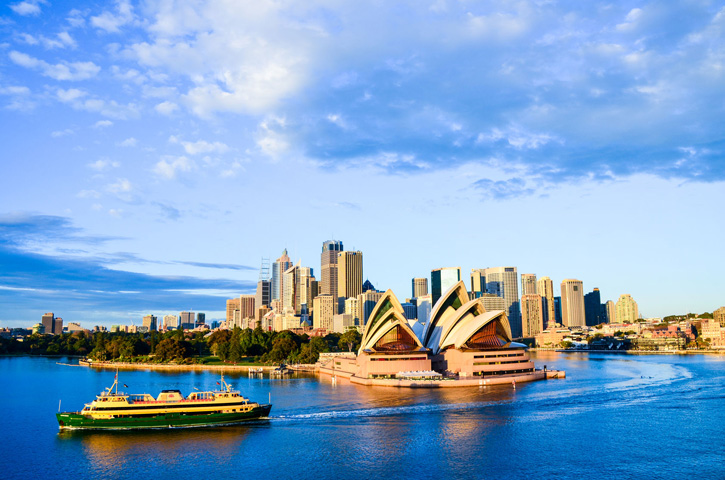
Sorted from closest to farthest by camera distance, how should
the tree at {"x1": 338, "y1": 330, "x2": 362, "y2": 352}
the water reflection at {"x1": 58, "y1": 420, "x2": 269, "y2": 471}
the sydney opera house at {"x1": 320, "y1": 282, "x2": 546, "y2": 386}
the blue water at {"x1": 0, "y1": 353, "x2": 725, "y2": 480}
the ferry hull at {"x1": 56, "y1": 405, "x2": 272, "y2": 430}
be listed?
the blue water at {"x1": 0, "y1": 353, "x2": 725, "y2": 480} < the water reflection at {"x1": 58, "y1": 420, "x2": 269, "y2": 471} < the ferry hull at {"x1": 56, "y1": 405, "x2": 272, "y2": 430} < the sydney opera house at {"x1": 320, "y1": 282, "x2": 546, "y2": 386} < the tree at {"x1": 338, "y1": 330, "x2": 362, "y2": 352}

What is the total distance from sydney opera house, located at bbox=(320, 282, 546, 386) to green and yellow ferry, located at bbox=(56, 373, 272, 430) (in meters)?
32.7

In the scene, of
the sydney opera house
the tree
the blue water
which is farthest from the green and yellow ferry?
the tree

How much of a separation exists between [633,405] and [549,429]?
17.9 meters

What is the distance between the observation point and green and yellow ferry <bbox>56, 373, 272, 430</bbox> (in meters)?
50.2

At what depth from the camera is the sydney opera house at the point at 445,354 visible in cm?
8344

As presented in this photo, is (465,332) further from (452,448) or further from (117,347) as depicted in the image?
(117,347)

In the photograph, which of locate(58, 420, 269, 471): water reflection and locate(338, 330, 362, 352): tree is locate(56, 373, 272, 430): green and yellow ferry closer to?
locate(58, 420, 269, 471): water reflection

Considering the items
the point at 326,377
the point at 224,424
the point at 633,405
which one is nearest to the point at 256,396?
the point at 224,424

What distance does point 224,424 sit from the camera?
51.7m

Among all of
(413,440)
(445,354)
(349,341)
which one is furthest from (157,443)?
(349,341)

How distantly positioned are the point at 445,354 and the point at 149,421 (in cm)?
5125

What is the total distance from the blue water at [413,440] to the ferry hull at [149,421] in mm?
Result: 1117

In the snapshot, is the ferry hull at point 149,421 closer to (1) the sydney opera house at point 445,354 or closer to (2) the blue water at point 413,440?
(2) the blue water at point 413,440

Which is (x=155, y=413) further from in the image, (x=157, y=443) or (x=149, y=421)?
(x=157, y=443)
